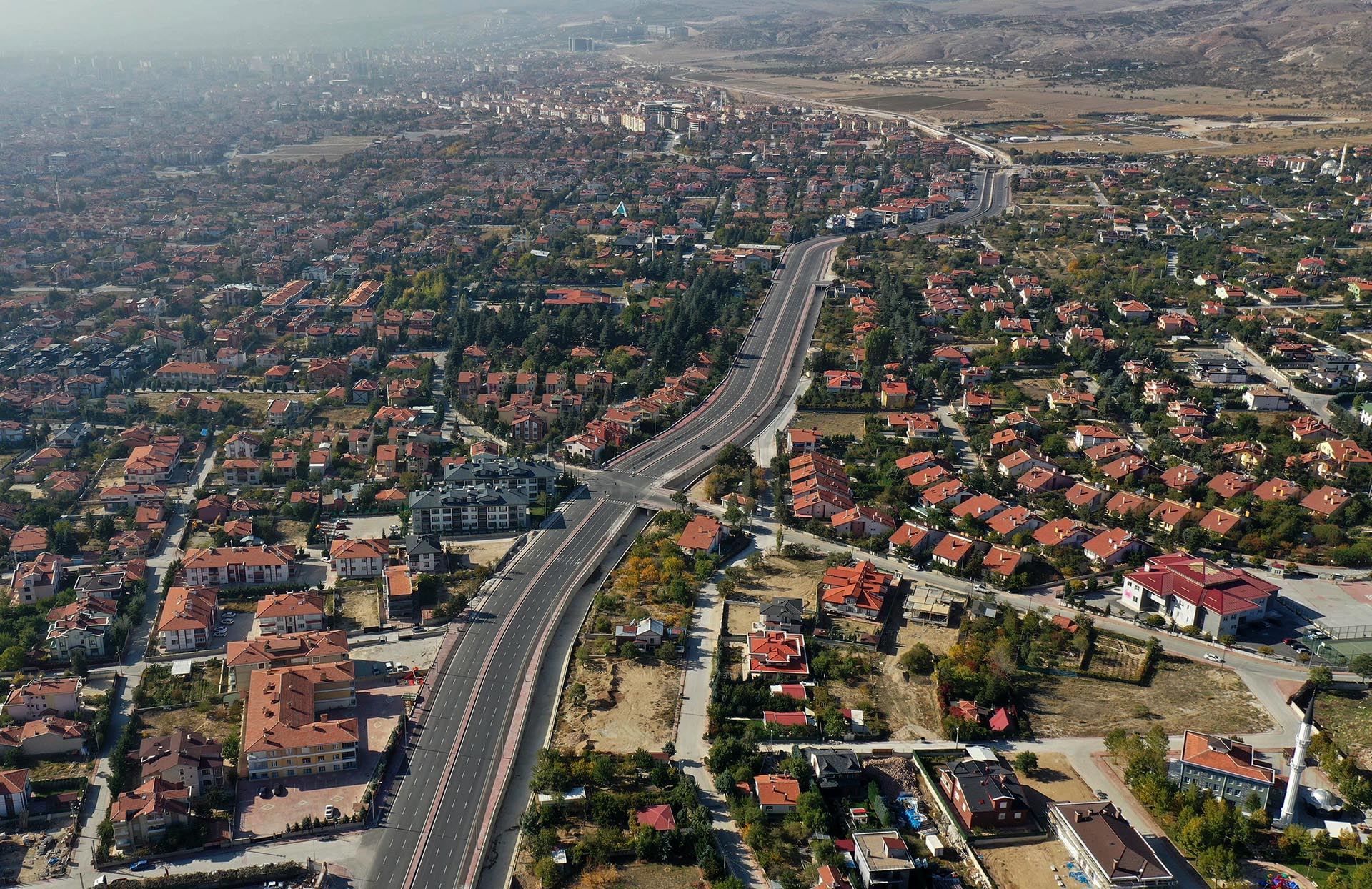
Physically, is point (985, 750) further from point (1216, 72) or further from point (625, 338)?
point (1216, 72)

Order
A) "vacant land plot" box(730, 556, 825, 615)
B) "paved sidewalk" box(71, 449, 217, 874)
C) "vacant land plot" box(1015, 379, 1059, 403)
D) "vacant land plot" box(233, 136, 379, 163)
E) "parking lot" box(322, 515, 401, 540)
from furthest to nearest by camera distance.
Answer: "vacant land plot" box(233, 136, 379, 163)
"vacant land plot" box(1015, 379, 1059, 403)
"parking lot" box(322, 515, 401, 540)
"vacant land plot" box(730, 556, 825, 615)
"paved sidewalk" box(71, 449, 217, 874)

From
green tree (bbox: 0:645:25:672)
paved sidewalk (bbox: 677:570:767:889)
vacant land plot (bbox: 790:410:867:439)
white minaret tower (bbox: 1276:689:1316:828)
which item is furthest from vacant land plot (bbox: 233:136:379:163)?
white minaret tower (bbox: 1276:689:1316:828)

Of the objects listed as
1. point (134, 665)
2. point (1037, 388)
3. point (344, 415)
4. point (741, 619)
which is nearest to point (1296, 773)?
point (741, 619)

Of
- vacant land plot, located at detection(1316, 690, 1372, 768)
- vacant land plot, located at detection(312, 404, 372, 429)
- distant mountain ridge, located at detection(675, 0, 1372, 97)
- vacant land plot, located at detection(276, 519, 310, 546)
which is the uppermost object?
distant mountain ridge, located at detection(675, 0, 1372, 97)

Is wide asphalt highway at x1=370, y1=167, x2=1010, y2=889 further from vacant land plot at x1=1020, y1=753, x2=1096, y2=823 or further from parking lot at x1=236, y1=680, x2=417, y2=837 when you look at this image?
vacant land plot at x1=1020, y1=753, x2=1096, y2=823

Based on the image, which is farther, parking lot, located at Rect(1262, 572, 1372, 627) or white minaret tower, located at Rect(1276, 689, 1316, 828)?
parking lot, located at Rect(1262, 572, 1372, 627)

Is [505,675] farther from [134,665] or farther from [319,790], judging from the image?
[134,665]
